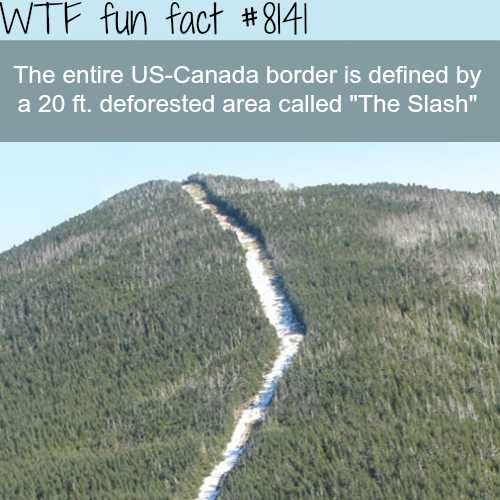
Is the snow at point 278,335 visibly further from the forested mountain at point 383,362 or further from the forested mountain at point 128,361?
the forested mountain at point 383,362

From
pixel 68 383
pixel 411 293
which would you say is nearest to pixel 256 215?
pixel 411 293

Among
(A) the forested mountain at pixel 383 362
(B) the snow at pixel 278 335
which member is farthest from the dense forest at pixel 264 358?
(B) the snow at pixel 278 335

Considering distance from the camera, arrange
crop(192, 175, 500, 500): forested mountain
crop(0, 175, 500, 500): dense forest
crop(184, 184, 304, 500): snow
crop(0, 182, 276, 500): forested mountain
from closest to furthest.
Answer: crop(192, 175, 500, 500): forested mountain → crop(0, 175, 500, 500): dense forest → crop(184, 184, 304, 500): snow → crop(0, 182, 276, 500): forested mountain

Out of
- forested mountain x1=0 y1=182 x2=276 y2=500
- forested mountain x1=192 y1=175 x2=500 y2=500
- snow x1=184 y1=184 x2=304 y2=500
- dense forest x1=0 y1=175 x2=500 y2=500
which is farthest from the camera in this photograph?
forested mountain x1=0 y1=182 x2=276 y2=500

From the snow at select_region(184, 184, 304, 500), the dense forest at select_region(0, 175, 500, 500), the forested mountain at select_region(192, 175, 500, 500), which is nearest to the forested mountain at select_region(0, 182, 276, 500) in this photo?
the dense forest at select_region(0, 175, 500, 500)

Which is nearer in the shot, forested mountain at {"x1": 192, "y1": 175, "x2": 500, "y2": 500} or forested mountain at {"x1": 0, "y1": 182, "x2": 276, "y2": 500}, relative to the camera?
forested mountain at {"x1": 192, "y1": 175, "x2": 500, "y2": 500}

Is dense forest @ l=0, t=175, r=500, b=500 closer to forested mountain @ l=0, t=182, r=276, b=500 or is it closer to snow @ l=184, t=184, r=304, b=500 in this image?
forested mountain @ l=0, t=182, r=276, b=500

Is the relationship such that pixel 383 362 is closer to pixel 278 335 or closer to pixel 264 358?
pixel 264 358
